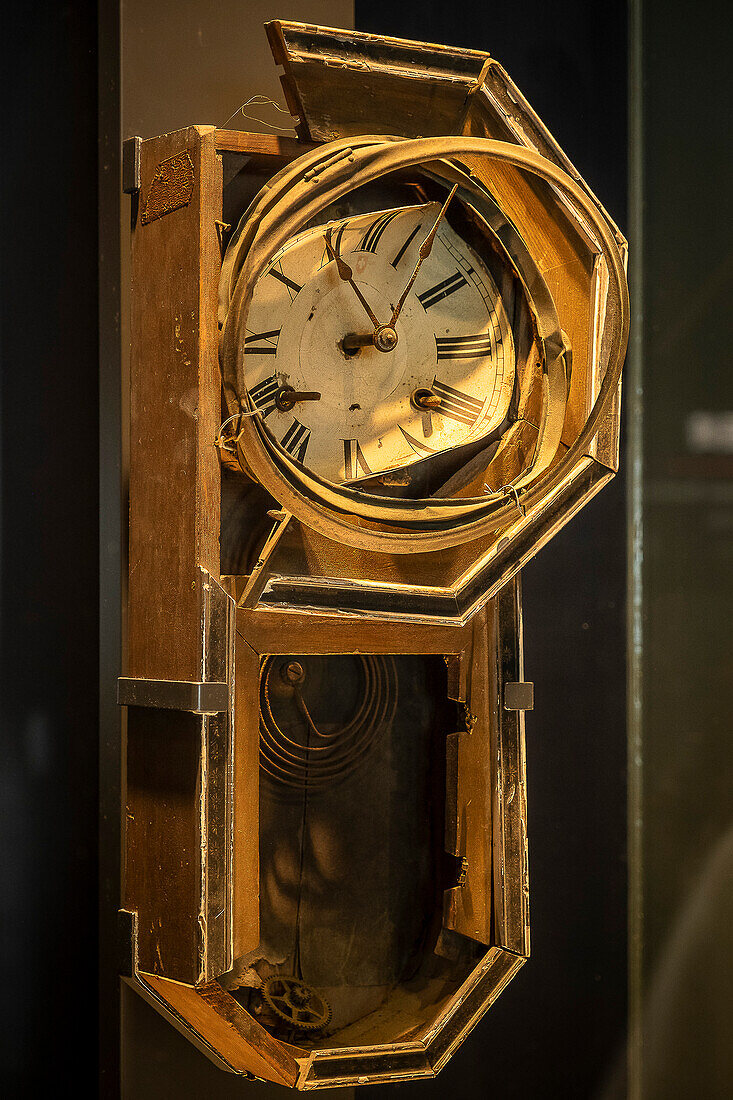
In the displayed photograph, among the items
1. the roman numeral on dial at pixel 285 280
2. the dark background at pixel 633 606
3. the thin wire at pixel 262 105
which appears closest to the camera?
the roman numeral on dial at pixel 285 280

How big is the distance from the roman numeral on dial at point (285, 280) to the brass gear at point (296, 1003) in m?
0.85

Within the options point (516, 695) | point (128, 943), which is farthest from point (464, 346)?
point (128, 943)

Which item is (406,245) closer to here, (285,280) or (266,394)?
(285,280)

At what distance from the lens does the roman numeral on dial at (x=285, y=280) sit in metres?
1.29

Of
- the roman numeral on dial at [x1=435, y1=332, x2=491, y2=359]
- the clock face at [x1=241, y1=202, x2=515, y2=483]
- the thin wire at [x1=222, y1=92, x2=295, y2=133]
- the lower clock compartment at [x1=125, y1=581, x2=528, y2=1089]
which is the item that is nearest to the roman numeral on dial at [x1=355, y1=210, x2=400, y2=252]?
the clock face at [x1=241, y1=202, x2=515, y2=483]

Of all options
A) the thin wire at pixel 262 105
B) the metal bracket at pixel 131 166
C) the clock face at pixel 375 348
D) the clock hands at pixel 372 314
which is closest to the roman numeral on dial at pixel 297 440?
the clock face at pixel 375 348

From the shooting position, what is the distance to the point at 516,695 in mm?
1389

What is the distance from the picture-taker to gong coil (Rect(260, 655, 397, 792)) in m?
1.38

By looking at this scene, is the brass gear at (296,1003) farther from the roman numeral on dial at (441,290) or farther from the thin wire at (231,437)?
the roman numeral on dial at (441,290)

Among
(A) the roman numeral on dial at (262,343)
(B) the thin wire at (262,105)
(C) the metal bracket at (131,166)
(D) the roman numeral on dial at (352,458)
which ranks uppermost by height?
(B) the thin wire at (262,105)

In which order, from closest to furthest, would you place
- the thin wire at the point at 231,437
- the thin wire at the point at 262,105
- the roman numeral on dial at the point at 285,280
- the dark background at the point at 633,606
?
the thin wire at the point at 231,437, the roman numeral on dial at the point at 285,280, the thin wire at the point at 262,105, the dark background at the point at 633,606

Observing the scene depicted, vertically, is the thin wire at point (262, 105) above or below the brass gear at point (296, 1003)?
above

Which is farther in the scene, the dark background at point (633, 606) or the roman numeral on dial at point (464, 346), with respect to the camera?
the dark background at point (633, 606)
